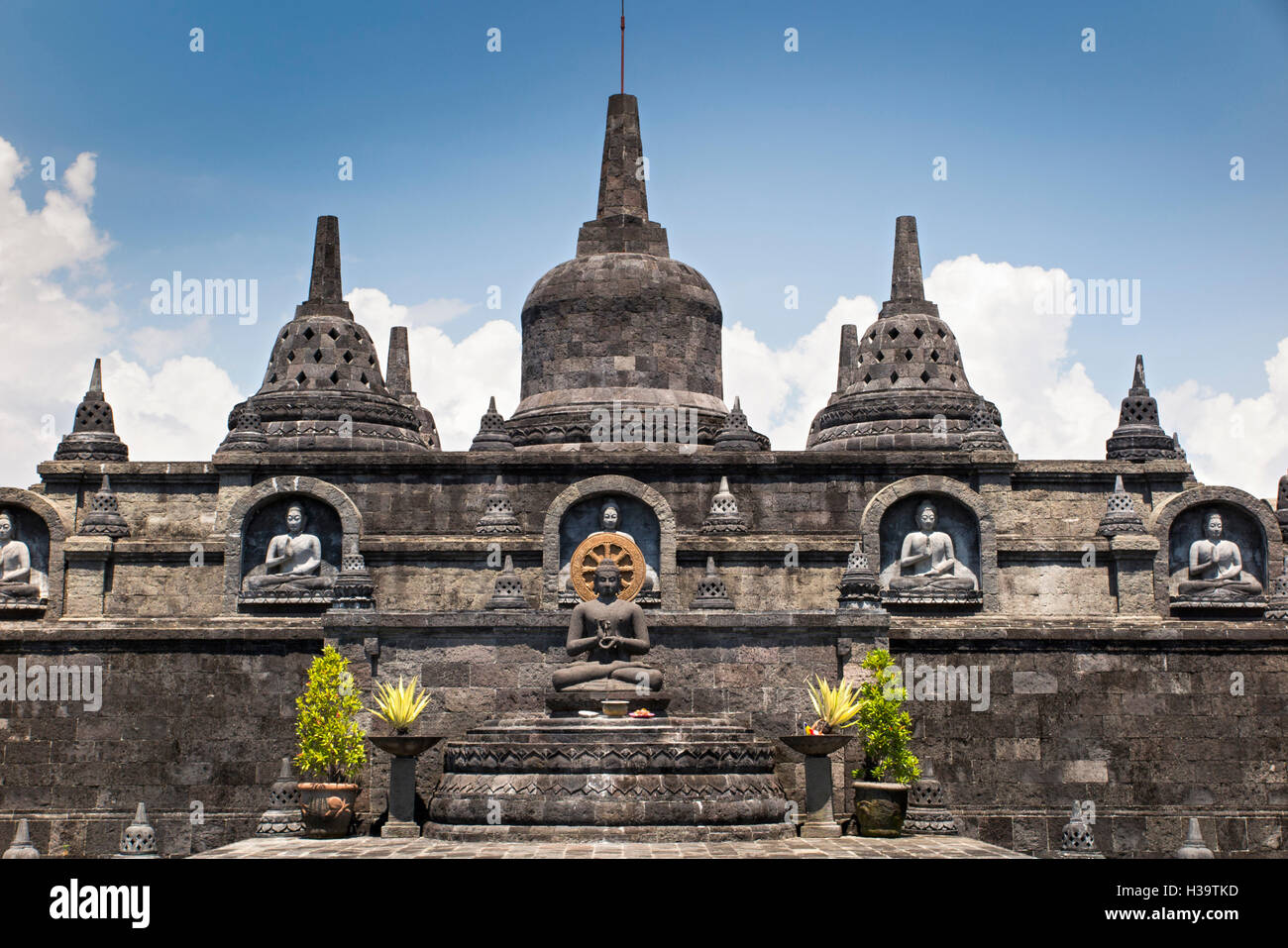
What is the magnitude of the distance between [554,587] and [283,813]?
24.0ft

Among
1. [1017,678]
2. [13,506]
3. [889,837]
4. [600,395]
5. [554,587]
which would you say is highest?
[600,395]

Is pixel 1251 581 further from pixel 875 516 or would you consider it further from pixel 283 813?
pixel 283 813

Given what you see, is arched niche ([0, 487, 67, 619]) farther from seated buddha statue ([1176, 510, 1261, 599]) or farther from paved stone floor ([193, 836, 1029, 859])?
seated buddha statue ([1176, 510, 1261, 599])

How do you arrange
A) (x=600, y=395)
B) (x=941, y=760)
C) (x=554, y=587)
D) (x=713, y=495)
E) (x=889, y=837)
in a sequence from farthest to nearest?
(x=600, y=395) < (x=713, y=495) < (x=554, y=587) < (x=941, y=760) < (x=889, y=837)

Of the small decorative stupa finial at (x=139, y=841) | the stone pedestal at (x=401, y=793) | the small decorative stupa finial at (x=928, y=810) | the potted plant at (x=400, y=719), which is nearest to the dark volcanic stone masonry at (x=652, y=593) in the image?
the small decorative stupa finial at (x=928, y=810)

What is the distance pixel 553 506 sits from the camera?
1080 inches

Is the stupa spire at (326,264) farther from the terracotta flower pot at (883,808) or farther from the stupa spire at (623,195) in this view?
the terracotta flower pot at (883,808)

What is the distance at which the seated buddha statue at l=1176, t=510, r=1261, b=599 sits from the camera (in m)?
28.0

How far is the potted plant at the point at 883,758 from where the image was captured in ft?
69.1

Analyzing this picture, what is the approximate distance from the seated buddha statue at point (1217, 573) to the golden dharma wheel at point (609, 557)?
32.7 feet

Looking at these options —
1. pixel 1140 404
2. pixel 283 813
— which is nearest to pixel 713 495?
pixel 1140 404

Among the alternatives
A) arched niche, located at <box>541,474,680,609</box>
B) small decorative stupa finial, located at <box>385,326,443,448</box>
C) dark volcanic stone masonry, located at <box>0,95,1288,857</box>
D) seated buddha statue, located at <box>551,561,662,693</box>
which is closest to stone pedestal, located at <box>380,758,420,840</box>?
dark volcanic stone masonry, located at <box>0,95,1288,857</box>

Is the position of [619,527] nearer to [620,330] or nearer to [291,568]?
[291,568]

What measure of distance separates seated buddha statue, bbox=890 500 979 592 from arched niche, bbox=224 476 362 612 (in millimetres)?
9839
